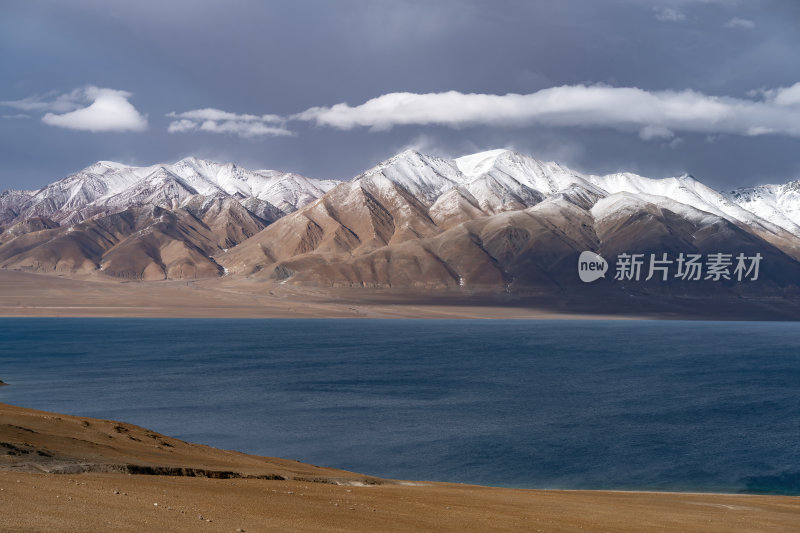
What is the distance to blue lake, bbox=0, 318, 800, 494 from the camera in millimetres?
56250

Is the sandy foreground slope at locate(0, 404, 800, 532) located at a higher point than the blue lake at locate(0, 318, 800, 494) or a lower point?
higher

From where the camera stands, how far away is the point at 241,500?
25406mm

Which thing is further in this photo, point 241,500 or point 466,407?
point 466,407

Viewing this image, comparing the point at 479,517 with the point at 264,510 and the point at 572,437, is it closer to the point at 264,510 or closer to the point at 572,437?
the point at 264,510

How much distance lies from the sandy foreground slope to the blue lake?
514 inches

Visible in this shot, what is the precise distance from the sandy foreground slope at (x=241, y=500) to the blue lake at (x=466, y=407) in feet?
42.8

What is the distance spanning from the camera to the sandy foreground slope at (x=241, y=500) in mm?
21125

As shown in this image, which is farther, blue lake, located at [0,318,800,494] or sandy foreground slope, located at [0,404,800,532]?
blue lake, located at [0,318,800,494]

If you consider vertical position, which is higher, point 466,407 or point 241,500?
point 241,500

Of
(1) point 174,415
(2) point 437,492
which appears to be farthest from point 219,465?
(1) point 174,415

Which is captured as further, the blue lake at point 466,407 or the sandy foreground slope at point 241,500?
the blue lake at point 466,407

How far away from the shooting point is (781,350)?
17800 cm

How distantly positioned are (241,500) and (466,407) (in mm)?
59743

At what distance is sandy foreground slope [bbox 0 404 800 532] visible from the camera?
21.1 meters
